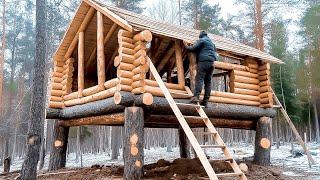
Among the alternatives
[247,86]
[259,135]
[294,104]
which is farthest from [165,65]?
[294,104]

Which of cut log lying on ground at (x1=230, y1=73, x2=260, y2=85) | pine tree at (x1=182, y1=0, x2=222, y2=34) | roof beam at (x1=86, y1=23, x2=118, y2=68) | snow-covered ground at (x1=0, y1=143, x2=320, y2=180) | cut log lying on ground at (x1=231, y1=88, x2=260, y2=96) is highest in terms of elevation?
pine tree at (x1=182, y1=0, x2=222, y2=34)

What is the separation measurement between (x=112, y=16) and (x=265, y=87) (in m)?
6.27

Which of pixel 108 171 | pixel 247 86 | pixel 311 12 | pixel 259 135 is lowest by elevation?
pixel 108 171

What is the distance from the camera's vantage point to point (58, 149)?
12391 millimetres

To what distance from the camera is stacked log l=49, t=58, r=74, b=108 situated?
1202 cm

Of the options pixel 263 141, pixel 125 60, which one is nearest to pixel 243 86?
pixel 263 141

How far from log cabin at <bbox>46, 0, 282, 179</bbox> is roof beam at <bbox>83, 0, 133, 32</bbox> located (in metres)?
0.03

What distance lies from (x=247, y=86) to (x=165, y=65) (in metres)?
3.40

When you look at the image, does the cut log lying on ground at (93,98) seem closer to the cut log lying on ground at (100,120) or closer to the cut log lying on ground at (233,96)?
the cut log lying on ground at (100,120)

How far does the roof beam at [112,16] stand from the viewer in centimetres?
869

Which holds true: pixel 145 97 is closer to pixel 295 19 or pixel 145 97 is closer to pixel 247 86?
pixel 247 86

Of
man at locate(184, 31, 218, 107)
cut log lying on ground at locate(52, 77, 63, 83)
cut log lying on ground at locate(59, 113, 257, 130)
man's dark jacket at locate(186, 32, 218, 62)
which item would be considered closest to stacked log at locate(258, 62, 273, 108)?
cut log lying on ground at locate(59, 113, 257, 130)

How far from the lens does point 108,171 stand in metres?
10.2

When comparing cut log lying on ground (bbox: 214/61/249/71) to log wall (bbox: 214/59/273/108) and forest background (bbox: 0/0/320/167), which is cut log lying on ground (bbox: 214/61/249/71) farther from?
forest background (bbox: 0/0/320/167)
